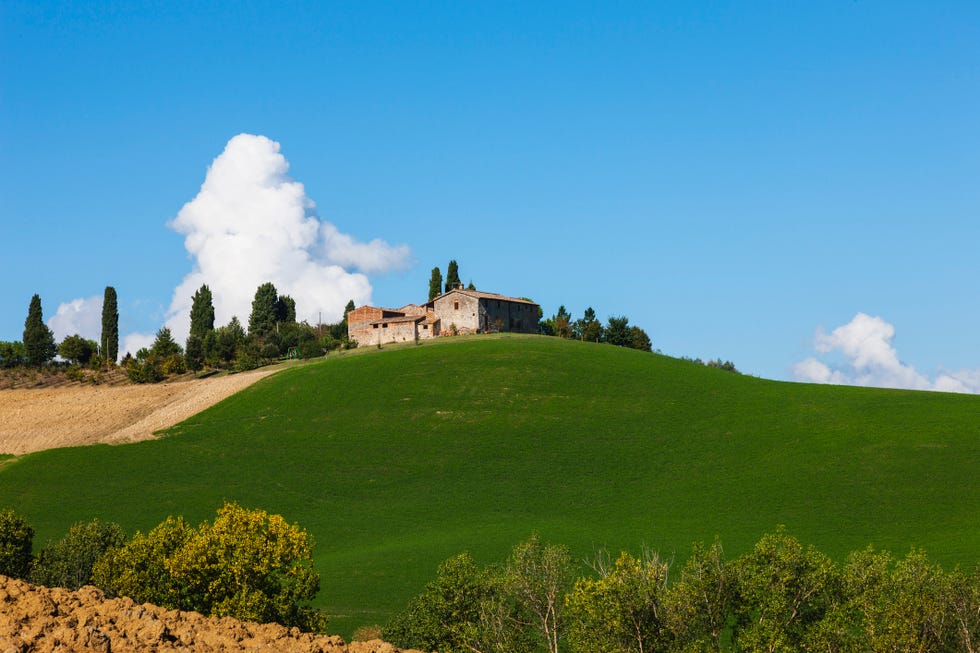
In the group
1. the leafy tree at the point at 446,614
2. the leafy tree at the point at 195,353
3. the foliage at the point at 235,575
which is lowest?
the leafy tree at the point at 446,614

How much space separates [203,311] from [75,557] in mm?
131743

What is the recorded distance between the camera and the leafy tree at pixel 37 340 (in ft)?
561

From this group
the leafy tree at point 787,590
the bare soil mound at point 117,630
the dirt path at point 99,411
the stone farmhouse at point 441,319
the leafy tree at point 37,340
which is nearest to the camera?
the bare soil mound at point 117,630

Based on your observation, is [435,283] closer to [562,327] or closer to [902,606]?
[562,327]

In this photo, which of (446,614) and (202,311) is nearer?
(446,614)

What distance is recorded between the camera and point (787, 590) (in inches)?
1811

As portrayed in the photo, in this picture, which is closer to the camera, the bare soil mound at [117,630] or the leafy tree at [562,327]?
the bare soil mound at [117,630]

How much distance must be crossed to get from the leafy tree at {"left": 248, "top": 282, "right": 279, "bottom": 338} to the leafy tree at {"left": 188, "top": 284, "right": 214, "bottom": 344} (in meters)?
8.29

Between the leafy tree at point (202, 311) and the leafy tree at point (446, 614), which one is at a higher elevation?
the leafy tree at point (202, 311)

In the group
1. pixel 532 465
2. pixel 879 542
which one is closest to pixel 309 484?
pixel 532 465

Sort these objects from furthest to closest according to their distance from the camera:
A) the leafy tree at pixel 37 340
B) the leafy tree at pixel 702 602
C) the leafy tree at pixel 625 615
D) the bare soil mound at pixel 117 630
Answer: the leafy tree at pixel 37 340 → the leafy tree at pixel 702 602 → the leafy tree at pixel 625 615 → the bare soil mound at pixel 117 630

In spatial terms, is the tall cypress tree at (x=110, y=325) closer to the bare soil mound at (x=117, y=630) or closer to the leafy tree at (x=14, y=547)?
the leafy tree at (x=14, y=547)

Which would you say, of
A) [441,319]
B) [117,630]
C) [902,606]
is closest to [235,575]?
[117,630]

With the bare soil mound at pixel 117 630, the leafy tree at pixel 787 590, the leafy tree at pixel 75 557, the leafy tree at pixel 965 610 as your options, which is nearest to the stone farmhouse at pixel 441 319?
the leafy tree at pixel 75 557
